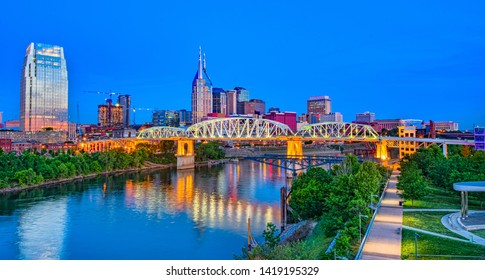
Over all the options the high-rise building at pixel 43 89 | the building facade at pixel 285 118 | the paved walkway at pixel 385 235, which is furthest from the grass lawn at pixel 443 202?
the building facade at pixel 285 118

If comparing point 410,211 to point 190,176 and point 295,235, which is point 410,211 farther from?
point 190,176

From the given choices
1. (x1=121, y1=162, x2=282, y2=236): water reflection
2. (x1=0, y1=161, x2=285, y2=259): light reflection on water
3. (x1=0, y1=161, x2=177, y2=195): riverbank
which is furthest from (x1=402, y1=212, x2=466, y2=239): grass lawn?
(x1=0, y1=161, x2=177, y2=195): riverbank

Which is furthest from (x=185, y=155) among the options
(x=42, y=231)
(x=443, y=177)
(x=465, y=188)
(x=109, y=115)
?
(x=109, y=115)

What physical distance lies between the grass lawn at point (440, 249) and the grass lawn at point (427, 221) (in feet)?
2.67

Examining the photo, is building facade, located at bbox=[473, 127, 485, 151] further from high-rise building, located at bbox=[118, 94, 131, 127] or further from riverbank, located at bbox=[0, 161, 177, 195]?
high-rise building, located at bbox=[118, 94, 131, 127]

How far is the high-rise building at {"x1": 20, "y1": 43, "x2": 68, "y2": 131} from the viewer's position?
248ft

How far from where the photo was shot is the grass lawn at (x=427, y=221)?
1109 centimetres

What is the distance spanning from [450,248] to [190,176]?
28.8 m

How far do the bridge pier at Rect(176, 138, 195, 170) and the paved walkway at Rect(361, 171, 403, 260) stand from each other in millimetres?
31771

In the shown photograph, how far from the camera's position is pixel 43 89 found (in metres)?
78.3
